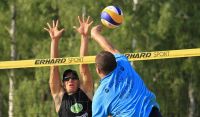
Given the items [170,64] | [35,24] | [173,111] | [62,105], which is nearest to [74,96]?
[62,105]

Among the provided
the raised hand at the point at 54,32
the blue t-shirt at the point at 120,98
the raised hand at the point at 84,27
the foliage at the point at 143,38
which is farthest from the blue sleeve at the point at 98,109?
the foliage at the point at 143,38

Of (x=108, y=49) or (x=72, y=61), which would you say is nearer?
(x=108, y=49)

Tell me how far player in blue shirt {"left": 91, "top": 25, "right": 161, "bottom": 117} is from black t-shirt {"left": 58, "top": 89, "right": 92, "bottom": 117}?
178cm

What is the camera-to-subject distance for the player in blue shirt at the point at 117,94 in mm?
4961

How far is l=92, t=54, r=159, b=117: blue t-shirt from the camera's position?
497 centimetres

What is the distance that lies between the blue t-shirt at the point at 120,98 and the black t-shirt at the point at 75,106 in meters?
1.80

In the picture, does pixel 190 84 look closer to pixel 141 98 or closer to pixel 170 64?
pixel 170 64

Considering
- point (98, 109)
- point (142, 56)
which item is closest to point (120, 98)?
→ point (98, 109)

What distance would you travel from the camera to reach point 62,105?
688 centimetres

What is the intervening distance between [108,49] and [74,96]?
1.47 meters

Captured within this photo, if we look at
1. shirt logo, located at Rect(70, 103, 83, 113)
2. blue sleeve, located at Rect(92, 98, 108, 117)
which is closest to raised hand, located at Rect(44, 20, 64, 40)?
shirt logo, located at Rect(70, 103, 83, 113)

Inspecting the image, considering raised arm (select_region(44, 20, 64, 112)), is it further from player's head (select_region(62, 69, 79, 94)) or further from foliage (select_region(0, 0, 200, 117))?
foliage (select_region(0, 0, 200, 117))

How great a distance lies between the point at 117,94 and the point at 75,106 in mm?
1882

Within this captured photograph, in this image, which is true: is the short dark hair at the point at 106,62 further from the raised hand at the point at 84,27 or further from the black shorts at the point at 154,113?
the raised hand at the point at 84,27
